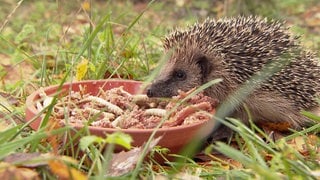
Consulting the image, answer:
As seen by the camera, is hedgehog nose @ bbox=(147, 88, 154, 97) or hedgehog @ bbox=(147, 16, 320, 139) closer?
hedgehog nose @ bbox=(147, 88, 154, 97)

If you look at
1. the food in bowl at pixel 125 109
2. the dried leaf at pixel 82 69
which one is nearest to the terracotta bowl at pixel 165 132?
the food in bowl at pixel 125 109

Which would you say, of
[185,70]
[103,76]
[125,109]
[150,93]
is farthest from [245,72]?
[103,76]

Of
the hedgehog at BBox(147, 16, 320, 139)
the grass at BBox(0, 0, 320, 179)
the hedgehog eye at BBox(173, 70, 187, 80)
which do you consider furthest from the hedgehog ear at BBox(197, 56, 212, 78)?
the grass at BBox(0, 0, 320, 179)

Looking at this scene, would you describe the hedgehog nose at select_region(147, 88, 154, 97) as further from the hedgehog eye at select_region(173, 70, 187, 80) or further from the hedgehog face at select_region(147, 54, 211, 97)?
the hedgehog eye at select_region(173, 70, 187, 80)

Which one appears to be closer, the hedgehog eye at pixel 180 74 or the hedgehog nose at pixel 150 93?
the hedgehog nose at pixel 150 93

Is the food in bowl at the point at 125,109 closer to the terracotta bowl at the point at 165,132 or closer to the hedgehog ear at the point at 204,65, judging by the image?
the terracotta bowl at the point at 165,132

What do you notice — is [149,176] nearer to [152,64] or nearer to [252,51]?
[252,51]

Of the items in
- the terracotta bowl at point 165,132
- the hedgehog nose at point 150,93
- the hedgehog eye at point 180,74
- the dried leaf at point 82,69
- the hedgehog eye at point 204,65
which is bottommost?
the terracotta bowl at point 165,132
